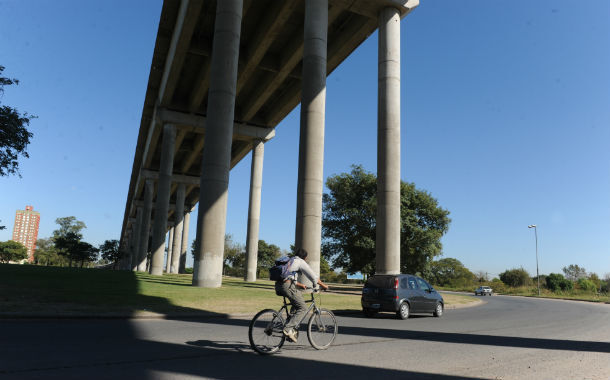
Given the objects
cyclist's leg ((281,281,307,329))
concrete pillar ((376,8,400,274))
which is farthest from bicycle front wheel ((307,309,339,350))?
concrete pillar ((376,8,400,274))

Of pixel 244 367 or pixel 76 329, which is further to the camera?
pixel 76 329

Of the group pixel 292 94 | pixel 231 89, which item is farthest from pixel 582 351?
pixel 292 94

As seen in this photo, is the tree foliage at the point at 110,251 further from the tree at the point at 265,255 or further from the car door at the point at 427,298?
the car door at the point at 427,298

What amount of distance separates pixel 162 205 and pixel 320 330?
32.9 m

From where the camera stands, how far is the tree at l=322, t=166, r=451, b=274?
1362 inches

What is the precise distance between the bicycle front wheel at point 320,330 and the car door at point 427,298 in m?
8.86

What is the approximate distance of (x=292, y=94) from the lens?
37.0 metres

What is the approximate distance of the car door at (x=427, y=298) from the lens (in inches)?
596

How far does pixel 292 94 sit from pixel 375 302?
26004mm

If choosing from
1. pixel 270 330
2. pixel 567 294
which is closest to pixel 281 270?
pixel 270 330

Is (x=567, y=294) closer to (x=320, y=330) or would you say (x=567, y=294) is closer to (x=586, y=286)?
(x=586, y=286)

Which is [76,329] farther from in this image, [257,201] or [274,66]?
[257,201]

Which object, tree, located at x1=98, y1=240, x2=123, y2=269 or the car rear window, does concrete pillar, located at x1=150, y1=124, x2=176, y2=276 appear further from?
tree, located at x1=98, y1=240, x2=123, y2=269

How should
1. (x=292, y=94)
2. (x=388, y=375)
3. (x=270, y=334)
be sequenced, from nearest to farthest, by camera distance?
(x=388, y=375) < (x=270, y=334) < (x=292, y=94)
